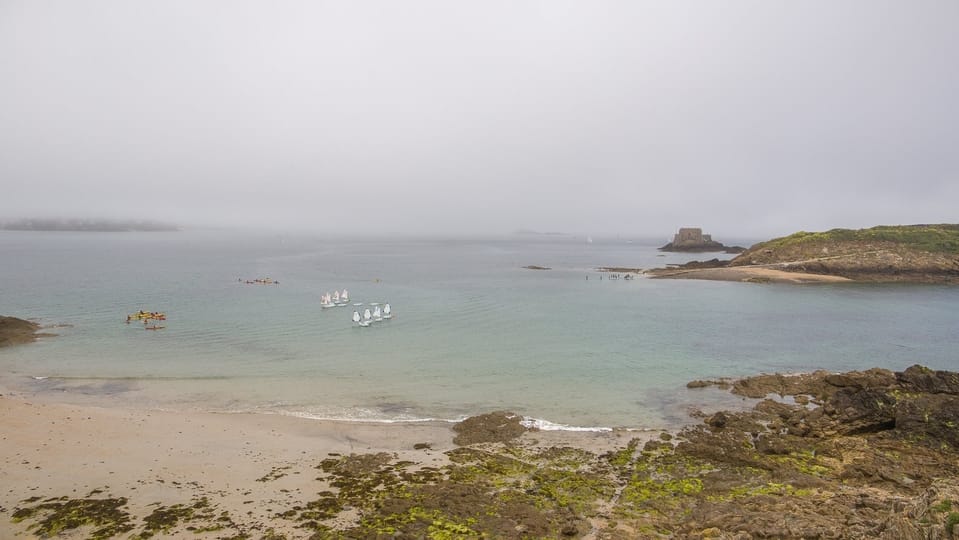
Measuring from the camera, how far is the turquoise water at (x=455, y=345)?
2116 centimetres

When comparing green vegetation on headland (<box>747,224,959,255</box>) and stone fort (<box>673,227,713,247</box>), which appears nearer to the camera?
green vegetation on headland (<box>747,224,959,255</box>)

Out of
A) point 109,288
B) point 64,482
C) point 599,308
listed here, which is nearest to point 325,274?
point 109,288

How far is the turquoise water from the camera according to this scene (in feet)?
69.4

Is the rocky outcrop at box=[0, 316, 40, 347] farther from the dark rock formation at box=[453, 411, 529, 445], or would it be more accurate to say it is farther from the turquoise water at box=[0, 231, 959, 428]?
the dark rock formation at box=[453, 411, 529, 445]

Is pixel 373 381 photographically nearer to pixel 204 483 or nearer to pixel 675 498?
pixel 204 483

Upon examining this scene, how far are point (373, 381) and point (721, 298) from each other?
4256cm

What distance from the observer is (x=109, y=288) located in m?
53.6

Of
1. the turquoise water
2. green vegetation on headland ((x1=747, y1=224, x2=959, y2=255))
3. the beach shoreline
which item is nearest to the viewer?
the turquoise water

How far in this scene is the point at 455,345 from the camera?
31.0m

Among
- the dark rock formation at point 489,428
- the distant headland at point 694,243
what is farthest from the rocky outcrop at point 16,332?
the distant headland at point 694,243

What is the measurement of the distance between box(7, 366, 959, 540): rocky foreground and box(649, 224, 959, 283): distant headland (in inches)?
2211

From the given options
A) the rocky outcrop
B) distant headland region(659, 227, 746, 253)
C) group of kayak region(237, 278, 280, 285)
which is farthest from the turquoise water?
distant headland region(659, 227, 746, 253)

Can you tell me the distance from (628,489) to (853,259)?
75677mm

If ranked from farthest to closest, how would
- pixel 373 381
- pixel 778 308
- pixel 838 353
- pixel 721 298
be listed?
pixel 721 298 < pixel 778 308 < pixel 838 353 < pixel 373 381
